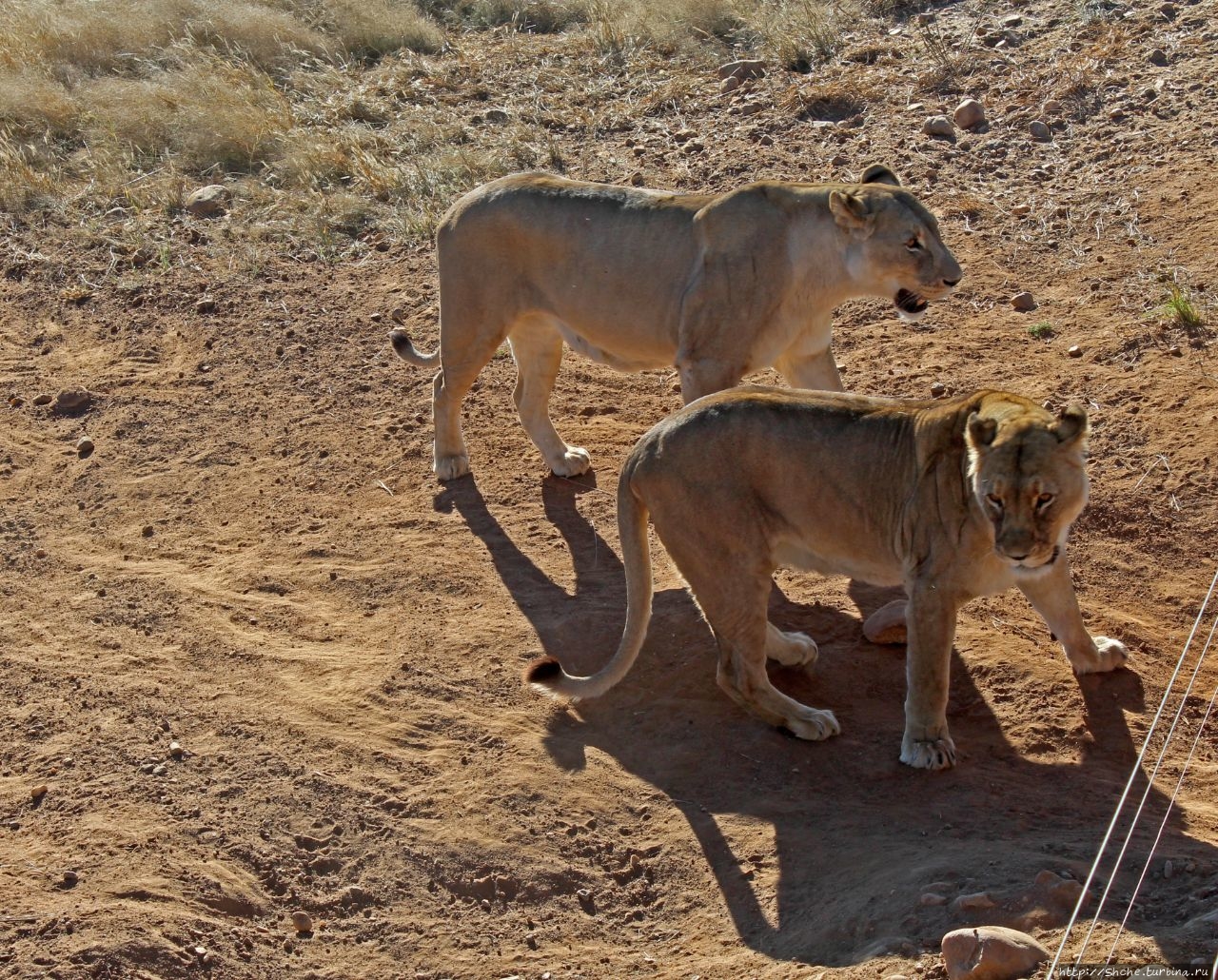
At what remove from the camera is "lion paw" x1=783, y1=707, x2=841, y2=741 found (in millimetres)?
6344

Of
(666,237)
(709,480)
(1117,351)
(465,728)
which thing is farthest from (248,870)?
(1117,351)

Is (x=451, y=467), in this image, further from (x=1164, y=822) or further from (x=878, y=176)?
(x=1164, y=822)

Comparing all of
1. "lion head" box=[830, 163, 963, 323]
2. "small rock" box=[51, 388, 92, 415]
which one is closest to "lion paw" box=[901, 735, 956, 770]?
"lion head" box=[830, 163, 963, 323]

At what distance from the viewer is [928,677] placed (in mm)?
5934

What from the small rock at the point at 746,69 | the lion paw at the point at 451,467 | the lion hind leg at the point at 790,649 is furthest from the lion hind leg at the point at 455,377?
the small rock at the point at 746,69

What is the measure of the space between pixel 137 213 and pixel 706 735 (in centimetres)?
888

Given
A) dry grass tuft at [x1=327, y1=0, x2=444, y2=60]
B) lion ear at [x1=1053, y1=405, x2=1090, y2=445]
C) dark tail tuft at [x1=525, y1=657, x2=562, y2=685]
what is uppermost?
dry grass tuft at [x1=327, y1=0, x2=444, y2=60]

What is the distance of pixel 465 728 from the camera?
6.84m

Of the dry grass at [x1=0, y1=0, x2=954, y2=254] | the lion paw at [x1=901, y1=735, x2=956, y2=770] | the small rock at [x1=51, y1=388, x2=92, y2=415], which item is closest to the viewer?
the lion paw at [x1=901, y1=735, x2=956, y2=770]

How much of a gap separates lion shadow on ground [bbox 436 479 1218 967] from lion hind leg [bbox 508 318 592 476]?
123 centimetres

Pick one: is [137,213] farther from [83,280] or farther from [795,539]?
[795,539]

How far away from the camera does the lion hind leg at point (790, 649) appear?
6.75 m

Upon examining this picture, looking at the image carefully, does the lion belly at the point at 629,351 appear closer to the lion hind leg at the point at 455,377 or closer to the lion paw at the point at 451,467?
the lion hind leg at the point at 455,377

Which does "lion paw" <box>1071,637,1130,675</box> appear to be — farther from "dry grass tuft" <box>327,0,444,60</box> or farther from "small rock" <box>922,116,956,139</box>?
"dry grass tuft" <box>327,0,444,60</box>
